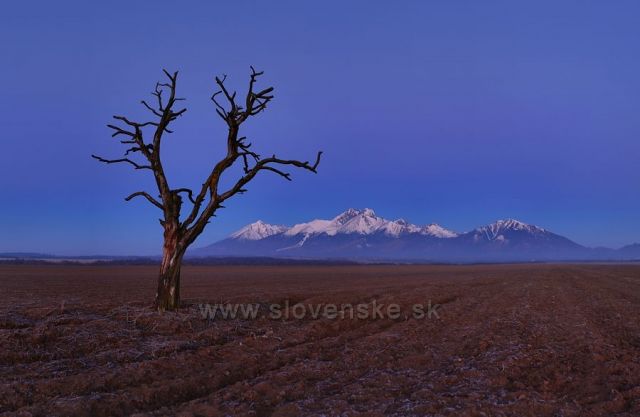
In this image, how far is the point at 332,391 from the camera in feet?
33.9

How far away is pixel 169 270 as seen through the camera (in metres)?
19.6

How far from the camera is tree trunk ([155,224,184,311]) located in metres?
19.6

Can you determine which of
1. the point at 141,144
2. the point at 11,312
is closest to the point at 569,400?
the point at 141,144

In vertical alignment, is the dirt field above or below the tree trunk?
below

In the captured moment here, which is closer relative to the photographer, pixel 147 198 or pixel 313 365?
pixel 313 365

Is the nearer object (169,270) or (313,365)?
(313,365)

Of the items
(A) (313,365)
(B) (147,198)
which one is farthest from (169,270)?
(A) (313,365)

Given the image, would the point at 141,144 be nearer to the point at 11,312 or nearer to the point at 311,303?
the point at 11,312

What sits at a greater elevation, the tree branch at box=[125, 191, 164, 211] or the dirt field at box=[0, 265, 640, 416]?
the tree branch at box=[125, 191, 164, 211]

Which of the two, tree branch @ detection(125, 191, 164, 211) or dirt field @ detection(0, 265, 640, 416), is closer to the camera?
dirt field @ detection(0, 265, 640, 416)

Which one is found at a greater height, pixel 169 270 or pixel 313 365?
pixel 169 270

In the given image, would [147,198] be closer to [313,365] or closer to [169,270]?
[169,270]

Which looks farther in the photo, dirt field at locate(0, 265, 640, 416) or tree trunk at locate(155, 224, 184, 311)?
tree trunk at locate(155, 224, 184, 311)

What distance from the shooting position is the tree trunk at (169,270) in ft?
64.2
